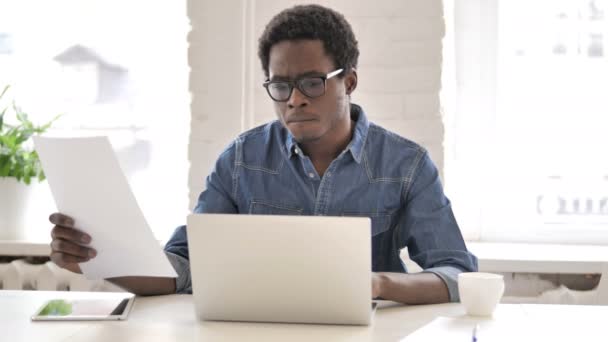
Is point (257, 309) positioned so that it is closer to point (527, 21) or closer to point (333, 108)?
point (333, 108)

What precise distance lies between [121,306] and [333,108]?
680 millimetres

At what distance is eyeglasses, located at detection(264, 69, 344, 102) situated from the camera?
6.47 ft

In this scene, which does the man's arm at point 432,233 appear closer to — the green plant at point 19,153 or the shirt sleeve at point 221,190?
the shirt sleeve at point 221,190

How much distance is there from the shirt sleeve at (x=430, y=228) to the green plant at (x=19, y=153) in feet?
4.99

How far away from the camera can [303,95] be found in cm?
199

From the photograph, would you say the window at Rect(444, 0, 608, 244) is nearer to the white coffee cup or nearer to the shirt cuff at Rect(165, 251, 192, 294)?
the shirt cuff at Rect(165, 251, 192, 294)

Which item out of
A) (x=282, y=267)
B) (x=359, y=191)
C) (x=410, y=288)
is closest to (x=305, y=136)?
(x=359, y=191)

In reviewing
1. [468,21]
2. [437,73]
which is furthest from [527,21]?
[437,73]

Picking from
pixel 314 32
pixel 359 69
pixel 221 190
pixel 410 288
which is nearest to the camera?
pixel 410 288

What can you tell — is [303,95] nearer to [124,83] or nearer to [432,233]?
→ [432,233]

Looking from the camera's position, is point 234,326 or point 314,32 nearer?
point 234,326

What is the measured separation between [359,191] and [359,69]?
834 millimetres

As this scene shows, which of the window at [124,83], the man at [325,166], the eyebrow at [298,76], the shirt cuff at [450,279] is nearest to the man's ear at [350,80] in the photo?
the man at [325,166]

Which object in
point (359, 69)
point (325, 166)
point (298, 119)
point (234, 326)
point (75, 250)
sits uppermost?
point (359, 69)
